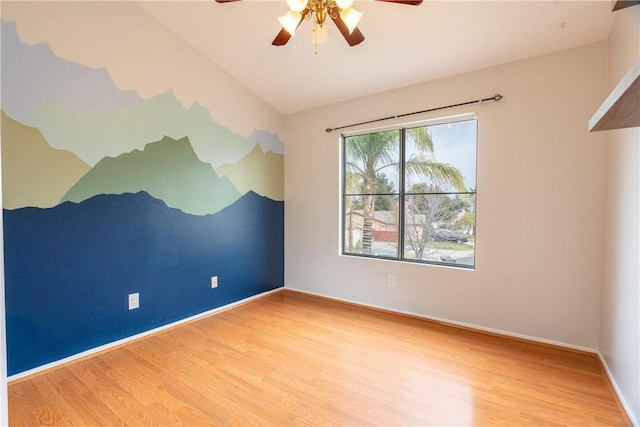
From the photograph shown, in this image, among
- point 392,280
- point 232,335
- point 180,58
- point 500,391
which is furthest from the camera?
point 392,280

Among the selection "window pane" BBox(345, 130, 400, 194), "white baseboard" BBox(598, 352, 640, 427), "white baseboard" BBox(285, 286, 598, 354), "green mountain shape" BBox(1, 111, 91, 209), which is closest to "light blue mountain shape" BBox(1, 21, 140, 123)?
"green mountain shape" BBox(1, 111, 91, 209)

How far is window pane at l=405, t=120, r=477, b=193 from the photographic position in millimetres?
3043

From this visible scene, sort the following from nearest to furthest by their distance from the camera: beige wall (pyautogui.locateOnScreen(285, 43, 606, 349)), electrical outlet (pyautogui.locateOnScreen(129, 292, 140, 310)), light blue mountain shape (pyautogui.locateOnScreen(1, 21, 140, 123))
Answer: light blue mountain shape (pyautogui.locateOnScreen(1, 21, 140, 123)) < beige wall (pyautogui.locateOnScreen(285, 43, 606, 349)) < electrical outlet (pyautogui.locateOnScreen(129, 292, 140, 310))

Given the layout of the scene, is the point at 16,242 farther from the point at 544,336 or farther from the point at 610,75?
the point at 610,75

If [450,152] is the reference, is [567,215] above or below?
below

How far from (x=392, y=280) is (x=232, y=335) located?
172 centimetres

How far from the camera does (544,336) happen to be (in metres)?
2.67

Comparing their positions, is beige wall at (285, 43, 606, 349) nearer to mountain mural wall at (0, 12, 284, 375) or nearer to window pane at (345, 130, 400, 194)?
window pane at (345, 130, 400, 194)

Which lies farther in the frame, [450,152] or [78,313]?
[450,152]

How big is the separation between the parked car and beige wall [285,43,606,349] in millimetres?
192

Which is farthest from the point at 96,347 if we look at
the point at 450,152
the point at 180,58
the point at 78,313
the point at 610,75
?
→ the point at 610,75

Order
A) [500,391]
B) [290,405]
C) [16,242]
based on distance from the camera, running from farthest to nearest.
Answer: [16,242] → [500,391] → [290,405]

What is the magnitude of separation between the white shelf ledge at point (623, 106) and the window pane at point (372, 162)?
2141 millimetres

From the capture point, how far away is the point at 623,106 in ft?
3.80
